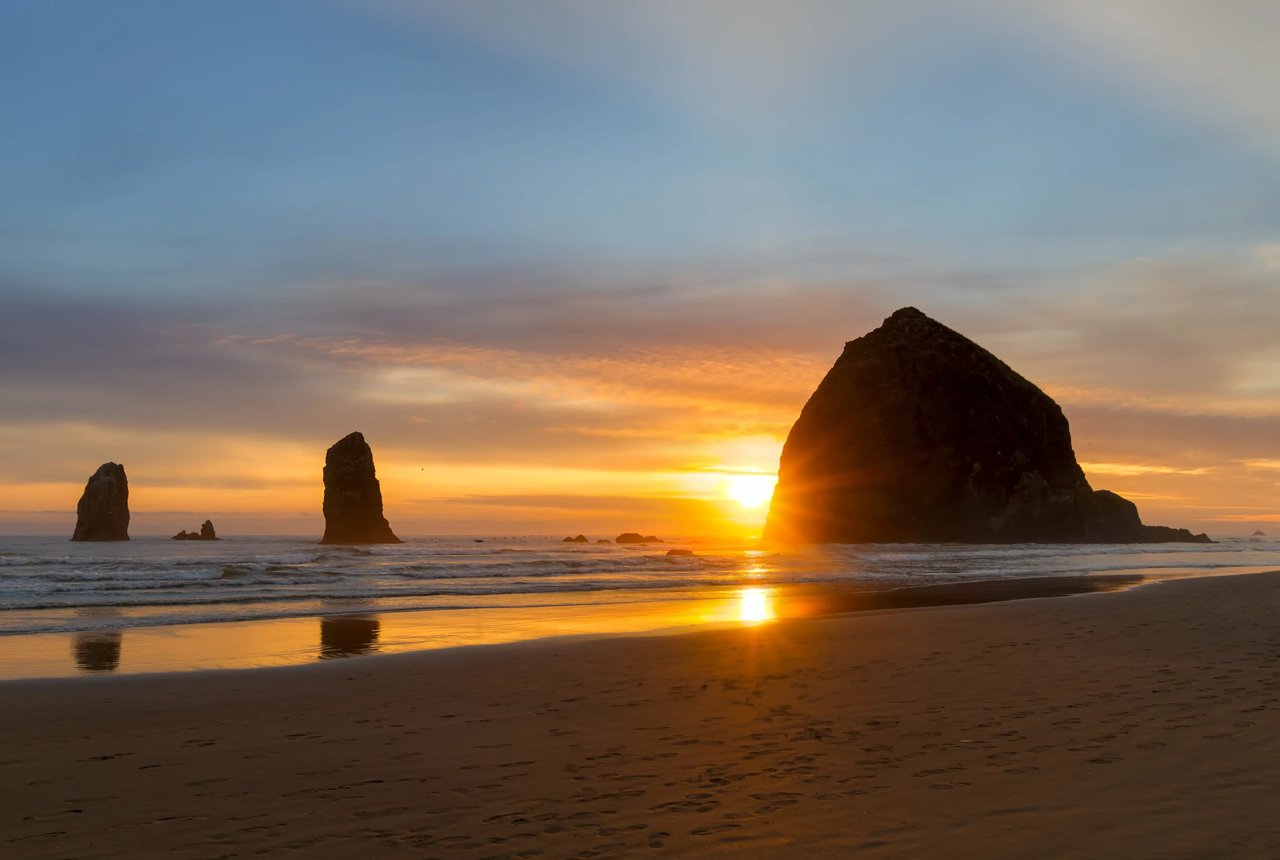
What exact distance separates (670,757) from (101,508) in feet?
365

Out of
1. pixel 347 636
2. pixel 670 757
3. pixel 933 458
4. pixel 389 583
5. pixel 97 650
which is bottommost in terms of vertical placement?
pixel 389 583

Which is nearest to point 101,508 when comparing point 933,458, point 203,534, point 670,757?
point 203,534

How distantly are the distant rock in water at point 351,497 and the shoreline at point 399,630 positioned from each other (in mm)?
68054

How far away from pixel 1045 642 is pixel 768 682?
5.71 metres

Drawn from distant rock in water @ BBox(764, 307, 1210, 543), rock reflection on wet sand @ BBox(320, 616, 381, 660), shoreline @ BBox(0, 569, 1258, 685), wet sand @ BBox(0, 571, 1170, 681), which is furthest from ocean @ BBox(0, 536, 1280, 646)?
distant rock in water @ BBox(764, 307, 1210, 543)

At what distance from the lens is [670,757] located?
7152 mm

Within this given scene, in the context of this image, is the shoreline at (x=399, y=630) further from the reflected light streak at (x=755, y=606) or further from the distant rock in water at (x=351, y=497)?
the distant rock in water at (x=351, y=497)

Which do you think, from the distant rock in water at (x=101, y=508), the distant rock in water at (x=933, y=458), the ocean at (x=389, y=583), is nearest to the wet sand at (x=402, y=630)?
the ocean at (x=389, y=583)

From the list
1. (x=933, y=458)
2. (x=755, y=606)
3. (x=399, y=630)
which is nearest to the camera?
(x=399, y=630)

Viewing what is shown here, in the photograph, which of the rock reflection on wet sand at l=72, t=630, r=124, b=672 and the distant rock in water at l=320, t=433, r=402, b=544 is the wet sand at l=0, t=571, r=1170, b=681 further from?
the distant rock in water at l=320, t=433, r=402, b=544

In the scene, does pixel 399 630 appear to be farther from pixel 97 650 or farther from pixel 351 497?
pixel 351 497

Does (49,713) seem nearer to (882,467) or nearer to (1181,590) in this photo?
(1181,590)

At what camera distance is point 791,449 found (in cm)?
10356

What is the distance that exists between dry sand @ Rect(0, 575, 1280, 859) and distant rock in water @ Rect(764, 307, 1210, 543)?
8222 cm
